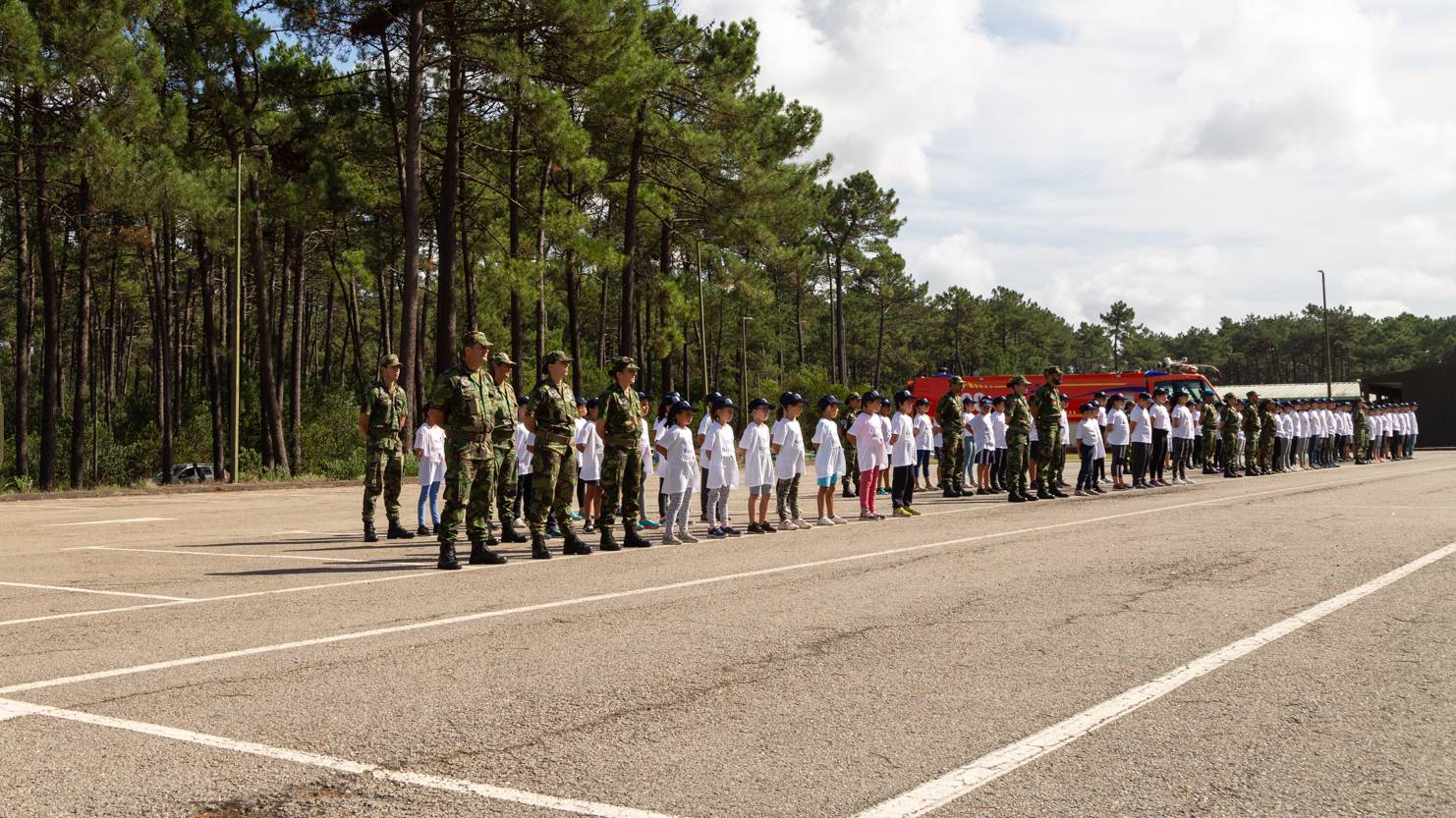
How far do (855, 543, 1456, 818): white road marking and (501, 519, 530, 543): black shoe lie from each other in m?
8.25

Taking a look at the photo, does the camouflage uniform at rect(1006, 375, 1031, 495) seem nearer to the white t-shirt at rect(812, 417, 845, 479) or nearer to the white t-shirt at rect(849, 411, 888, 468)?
the white t-shirt at rect(849, 411, 888, 468)

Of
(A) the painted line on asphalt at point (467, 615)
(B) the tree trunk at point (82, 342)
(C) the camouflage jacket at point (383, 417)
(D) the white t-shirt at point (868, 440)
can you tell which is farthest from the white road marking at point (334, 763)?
(B) the tree trunk at point (82, 342)

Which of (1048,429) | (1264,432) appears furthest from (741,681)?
(1264,432)

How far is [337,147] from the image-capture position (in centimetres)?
3825

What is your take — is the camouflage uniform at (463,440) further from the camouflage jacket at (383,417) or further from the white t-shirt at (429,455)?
the white t-shirt at (429,455)

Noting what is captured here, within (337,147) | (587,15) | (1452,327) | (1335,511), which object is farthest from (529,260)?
(1452,327)

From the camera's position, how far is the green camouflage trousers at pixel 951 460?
2112cm

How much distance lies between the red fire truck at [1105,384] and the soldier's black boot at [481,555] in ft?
101

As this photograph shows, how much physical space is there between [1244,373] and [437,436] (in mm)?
185565

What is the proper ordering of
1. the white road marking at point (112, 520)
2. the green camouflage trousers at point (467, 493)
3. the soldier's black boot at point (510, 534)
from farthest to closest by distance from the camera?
the white road marking at point (112, 520) → the soldier's black boot at point (510, 534) → the green camouflage trousers at point (467, 493)

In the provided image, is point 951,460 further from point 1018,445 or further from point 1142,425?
point 1142,425

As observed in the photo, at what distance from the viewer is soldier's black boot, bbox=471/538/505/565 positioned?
35.7 ft

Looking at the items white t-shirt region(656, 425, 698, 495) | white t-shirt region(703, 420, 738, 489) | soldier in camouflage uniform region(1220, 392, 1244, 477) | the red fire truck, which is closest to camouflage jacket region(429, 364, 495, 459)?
white t-shirt region(656, 425, 698, 495)

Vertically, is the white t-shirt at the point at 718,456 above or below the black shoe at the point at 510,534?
above
